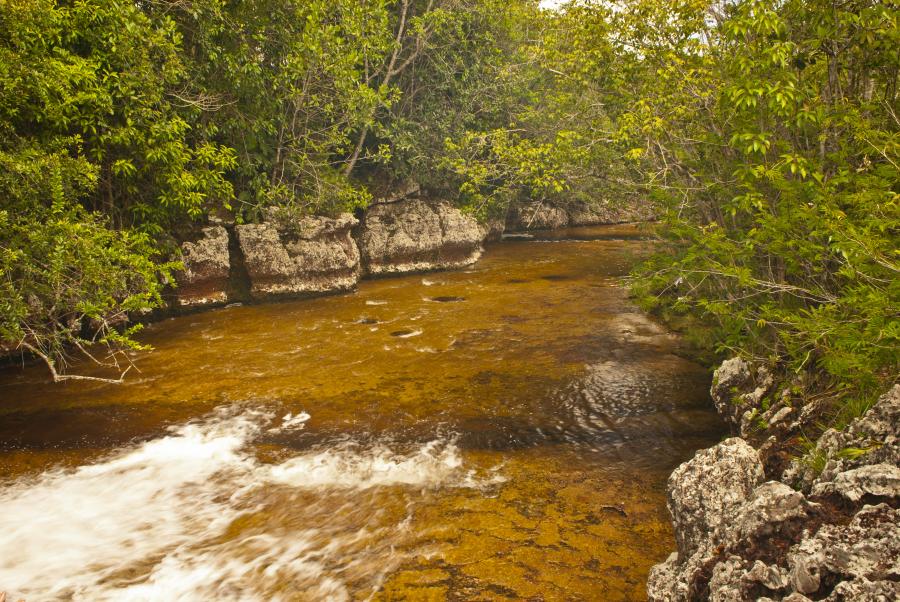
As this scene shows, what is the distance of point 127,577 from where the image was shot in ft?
14.7

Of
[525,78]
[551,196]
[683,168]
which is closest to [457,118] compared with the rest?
[525,78]

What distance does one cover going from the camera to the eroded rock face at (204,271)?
13375mm

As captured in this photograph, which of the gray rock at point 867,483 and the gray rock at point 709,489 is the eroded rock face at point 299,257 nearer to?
the gray rock at point 709,489

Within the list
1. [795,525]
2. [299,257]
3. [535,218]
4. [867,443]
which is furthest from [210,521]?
[535,218]

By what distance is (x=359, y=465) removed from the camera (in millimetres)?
6078

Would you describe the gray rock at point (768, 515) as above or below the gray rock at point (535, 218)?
below

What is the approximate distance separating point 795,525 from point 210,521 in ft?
15.9

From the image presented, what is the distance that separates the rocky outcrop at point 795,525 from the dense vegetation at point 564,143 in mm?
873

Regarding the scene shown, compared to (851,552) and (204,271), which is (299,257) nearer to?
(204,271)

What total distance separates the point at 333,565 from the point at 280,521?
3.02 feet

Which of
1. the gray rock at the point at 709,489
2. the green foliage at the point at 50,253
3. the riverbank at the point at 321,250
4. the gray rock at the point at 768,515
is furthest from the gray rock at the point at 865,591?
the riverbank at the point at 321,250

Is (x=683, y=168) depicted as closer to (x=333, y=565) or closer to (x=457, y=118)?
(x=333, y=565)

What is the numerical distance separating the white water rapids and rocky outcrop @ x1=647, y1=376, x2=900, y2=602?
2264 millimetres

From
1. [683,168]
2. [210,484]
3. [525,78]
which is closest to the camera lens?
[210,484]
